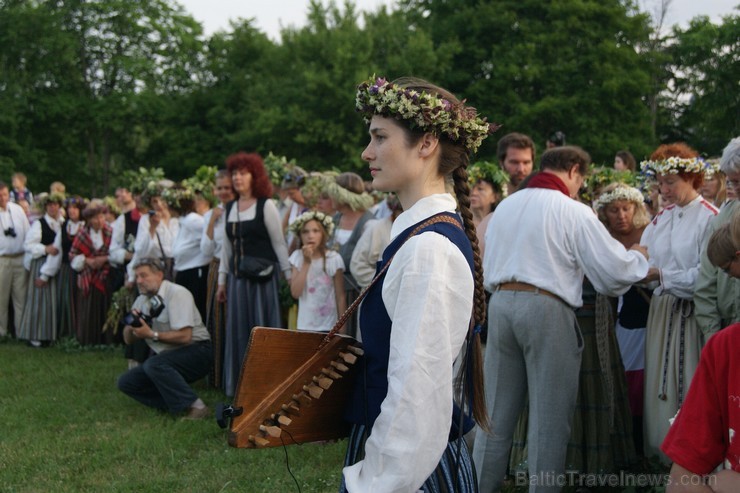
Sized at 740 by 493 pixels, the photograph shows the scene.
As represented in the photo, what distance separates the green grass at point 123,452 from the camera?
209 inches

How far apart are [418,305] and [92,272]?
9.38 m

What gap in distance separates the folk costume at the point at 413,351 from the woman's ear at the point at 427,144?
19 centimetres

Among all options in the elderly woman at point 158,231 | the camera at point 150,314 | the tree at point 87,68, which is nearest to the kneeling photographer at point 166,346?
the camera at point 150,314

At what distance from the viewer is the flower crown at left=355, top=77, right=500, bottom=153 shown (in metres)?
2.39

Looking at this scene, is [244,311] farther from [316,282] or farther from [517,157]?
[517,157]

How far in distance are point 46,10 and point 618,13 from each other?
2065cm

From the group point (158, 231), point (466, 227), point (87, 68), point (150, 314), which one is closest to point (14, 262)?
point (158, 231)

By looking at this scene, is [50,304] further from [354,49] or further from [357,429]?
[354,49]

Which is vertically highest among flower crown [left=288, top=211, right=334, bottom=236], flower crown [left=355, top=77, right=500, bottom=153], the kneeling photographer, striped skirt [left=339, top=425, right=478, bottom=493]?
flower crown [left=355, top=77, right=500, bottom=153]

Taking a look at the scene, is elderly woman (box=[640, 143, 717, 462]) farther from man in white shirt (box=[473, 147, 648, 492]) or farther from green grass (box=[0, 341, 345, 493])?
green grass (box=[0, 341, 345, 493])

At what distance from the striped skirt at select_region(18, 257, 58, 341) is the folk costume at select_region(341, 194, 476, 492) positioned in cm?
984

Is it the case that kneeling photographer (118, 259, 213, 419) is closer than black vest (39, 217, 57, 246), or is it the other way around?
kneeling photographer (118, 259, 213, 419)

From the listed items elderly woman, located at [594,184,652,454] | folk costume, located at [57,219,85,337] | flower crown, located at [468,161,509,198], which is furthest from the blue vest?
folk costume, located at [57,219,85,337]

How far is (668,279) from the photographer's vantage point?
4.97m
